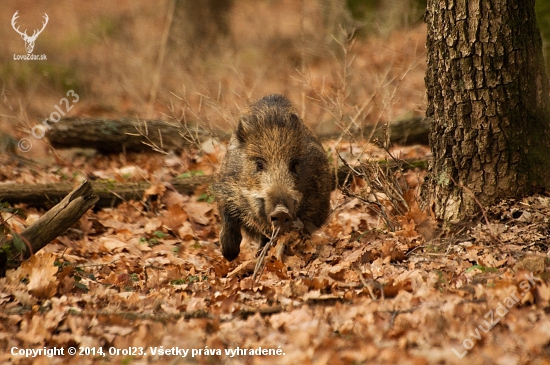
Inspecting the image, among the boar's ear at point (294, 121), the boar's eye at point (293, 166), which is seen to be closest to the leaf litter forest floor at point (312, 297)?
the boar's eye at point (293, 166)

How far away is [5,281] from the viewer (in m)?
4.56

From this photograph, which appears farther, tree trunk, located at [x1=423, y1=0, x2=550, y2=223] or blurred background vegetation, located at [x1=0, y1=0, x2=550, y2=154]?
blurred background vegetation, located at [x1=0, y1=0, x2=550, y2=154]

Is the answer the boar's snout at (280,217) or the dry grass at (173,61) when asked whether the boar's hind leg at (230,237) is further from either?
the dry grass at (173,61)

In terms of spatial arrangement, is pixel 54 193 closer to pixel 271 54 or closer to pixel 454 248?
pixel 454 248

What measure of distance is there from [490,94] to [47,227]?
3.89 meters

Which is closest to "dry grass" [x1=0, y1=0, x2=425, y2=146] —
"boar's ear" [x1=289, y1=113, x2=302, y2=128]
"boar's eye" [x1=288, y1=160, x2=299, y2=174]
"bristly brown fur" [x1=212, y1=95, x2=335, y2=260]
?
"bristly brown fur" [x1=212, y1=95, x2=335, y2=260]

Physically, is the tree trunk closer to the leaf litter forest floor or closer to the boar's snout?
the leaf litter forest floor

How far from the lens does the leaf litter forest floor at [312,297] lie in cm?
340

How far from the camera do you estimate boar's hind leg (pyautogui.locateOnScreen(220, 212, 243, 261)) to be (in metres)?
6.34

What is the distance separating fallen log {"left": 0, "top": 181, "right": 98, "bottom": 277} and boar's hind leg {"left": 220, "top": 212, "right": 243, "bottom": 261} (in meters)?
1.58

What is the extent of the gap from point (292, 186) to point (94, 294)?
2.07m

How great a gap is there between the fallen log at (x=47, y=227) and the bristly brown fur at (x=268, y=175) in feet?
5.08

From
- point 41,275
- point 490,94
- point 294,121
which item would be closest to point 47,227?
point 41,275

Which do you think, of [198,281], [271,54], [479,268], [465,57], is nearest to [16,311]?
[198,281]
